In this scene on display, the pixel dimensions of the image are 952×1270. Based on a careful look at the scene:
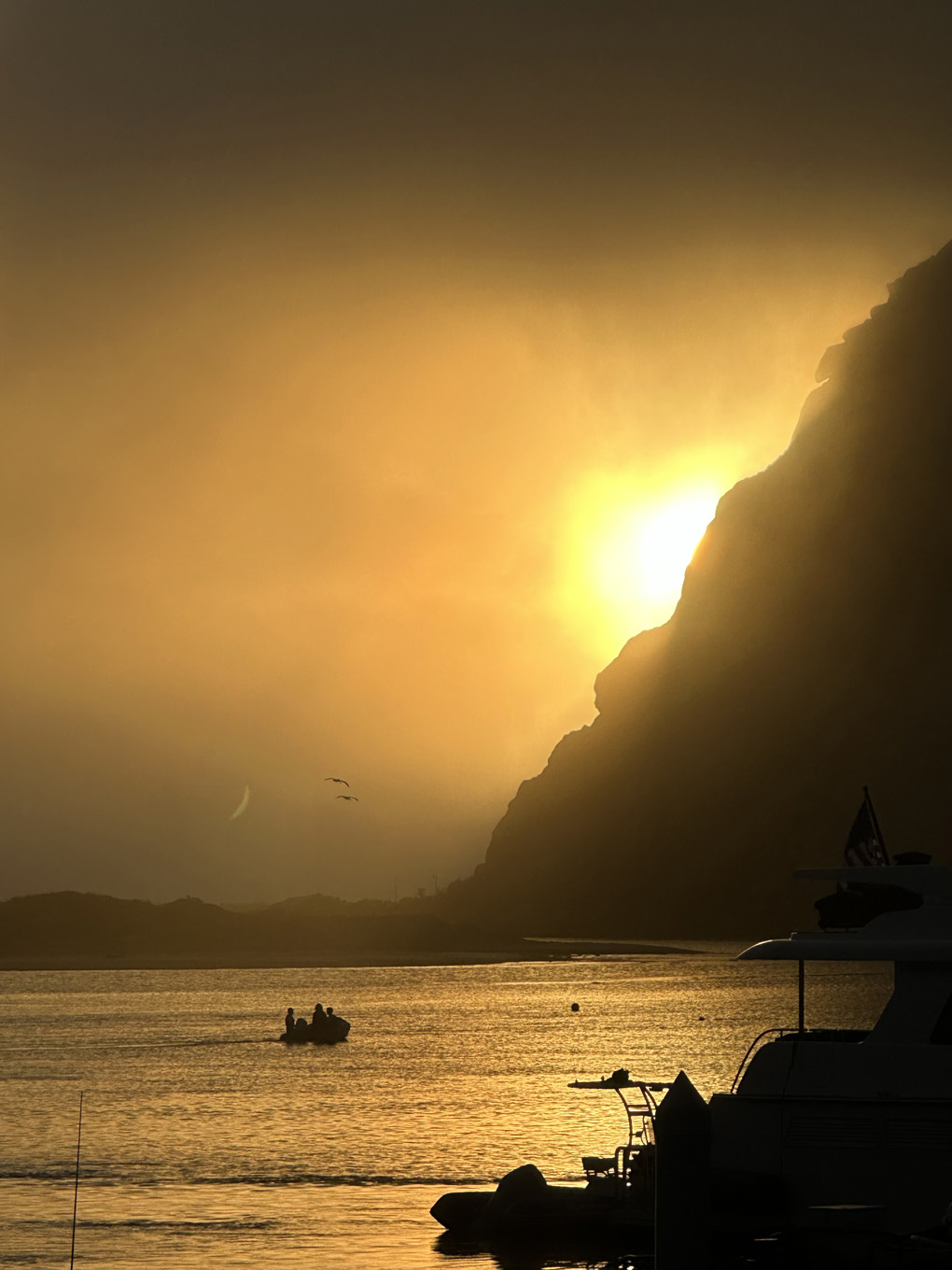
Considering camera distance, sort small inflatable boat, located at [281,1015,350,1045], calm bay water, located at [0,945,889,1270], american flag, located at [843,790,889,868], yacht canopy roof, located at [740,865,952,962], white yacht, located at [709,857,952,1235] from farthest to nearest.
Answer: small inflatable boat, located at [281,1015,350,1045] → calm bay water, located at [0,945,889,1270] → american flag, located at [843,790,889,868] → yacht canopy roof, located at [740,865,952,962] → white yacht, located at [709,857,952,1235]

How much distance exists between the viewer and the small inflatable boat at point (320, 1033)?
100375mm

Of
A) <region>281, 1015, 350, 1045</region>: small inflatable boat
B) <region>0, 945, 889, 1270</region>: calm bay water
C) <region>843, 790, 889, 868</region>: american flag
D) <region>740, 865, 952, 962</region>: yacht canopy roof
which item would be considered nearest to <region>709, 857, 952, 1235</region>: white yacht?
<region>740, 865, 952, 962</region>: yacht canopy roof

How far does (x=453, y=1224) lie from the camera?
35.1 meters

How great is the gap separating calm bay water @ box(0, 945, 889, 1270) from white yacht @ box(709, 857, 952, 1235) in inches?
327

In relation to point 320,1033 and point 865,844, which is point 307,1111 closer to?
point 865,844

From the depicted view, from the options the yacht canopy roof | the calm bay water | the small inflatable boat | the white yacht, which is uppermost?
the yacht canopy roof

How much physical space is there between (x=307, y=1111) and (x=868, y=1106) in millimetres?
40036

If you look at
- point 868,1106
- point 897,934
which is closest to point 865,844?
point 897,934

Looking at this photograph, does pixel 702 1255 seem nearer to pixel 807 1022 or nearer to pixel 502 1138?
pixel 502 1138

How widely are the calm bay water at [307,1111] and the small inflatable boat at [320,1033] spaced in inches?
45.8

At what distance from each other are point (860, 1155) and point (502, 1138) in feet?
89.9

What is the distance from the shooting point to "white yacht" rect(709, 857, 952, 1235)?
27.1 m

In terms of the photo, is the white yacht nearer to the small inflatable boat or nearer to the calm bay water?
the calm bay water

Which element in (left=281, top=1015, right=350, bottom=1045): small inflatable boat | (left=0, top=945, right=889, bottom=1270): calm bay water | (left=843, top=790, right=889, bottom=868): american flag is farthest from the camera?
(left=281, top=1015, right=350, bottom=1045): small inflatable boat
